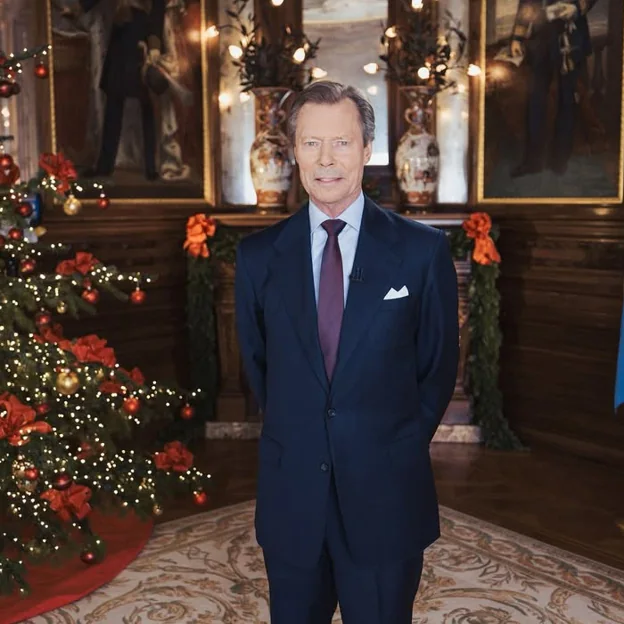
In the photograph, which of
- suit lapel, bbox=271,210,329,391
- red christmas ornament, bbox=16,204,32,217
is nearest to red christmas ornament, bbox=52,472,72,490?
red christmas ornament, bbox=16,204,32,217

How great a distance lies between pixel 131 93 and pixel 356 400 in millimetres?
4522

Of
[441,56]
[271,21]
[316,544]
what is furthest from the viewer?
[271,21]

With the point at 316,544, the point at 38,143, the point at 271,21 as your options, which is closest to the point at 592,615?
the point at 316,544

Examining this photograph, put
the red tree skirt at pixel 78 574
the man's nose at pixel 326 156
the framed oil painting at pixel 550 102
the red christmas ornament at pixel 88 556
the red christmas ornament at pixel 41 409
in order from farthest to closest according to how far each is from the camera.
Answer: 1. the framed oil painting at pixel 550 102
2. the red christmas ornament at pixel 88 556
3. the red christmas ornament at pixel 41 409
4. the red tree skirt at pixel 78 574
5. the man's nose at pixel 326 156

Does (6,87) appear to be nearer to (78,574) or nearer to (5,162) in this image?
(5,162)

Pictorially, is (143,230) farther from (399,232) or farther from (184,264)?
(399,232)

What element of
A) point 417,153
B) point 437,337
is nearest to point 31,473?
point 437,337

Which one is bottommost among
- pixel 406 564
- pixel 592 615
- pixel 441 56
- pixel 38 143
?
pixel 592 615

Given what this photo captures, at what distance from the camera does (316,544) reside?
1990 mm

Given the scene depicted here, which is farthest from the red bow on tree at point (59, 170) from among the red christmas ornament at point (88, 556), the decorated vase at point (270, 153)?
the decorated vase at point (270, 153)

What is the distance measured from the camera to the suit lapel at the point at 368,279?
6.38 feet

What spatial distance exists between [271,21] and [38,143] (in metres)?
1.99

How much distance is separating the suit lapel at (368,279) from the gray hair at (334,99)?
20 cm

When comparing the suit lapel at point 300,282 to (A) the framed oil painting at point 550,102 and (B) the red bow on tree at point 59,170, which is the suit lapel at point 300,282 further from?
(A) the framed oil painting at point 550,102
